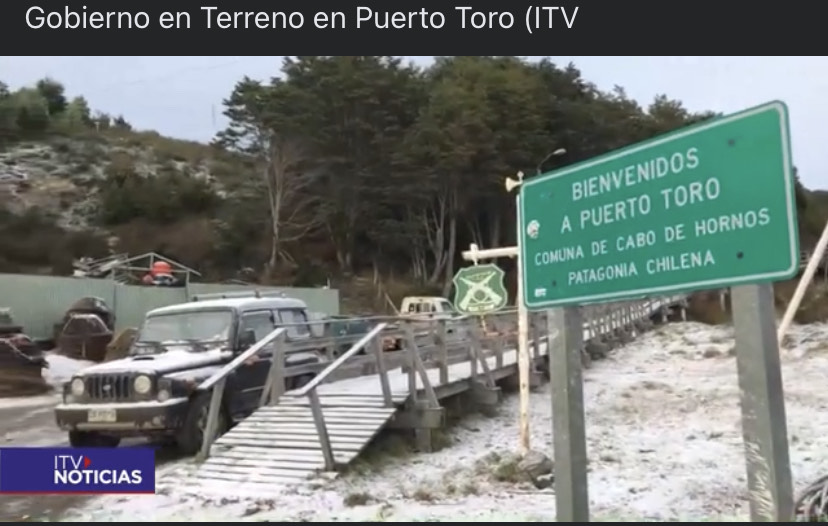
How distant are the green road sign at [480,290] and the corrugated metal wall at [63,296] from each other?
743 inches

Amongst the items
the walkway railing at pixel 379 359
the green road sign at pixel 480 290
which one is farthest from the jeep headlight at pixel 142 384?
the green road sign at pixel 480 290

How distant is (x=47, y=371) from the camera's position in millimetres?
18828

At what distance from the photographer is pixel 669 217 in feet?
9.66

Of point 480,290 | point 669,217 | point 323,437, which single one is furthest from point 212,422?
point 669,217

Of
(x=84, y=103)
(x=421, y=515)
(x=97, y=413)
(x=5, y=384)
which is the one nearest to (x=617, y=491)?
(x=421, y=515)

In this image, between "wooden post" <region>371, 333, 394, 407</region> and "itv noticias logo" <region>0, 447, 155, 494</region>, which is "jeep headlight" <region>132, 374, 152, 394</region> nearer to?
"itv noticias logo" <region>0, 447, 155, 494</region>

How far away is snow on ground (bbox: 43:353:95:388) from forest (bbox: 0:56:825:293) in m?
14.7

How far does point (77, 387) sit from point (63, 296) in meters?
17.3

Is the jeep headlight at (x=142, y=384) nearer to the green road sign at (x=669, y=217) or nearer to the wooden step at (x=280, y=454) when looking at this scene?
the wooden step at (x=280, y=454)

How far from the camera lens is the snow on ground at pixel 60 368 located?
1831 centimetres

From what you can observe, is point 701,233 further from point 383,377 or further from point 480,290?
point 383,377

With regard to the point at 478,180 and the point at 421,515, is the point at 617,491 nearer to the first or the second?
the point at 421,515

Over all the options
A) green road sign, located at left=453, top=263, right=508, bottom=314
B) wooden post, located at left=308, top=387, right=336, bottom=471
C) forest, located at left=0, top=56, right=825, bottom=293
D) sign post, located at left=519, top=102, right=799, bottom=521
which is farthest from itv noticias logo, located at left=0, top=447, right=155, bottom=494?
forest, located at left=0, top=56, right=825, bottom=293

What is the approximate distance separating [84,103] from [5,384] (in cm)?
4045
